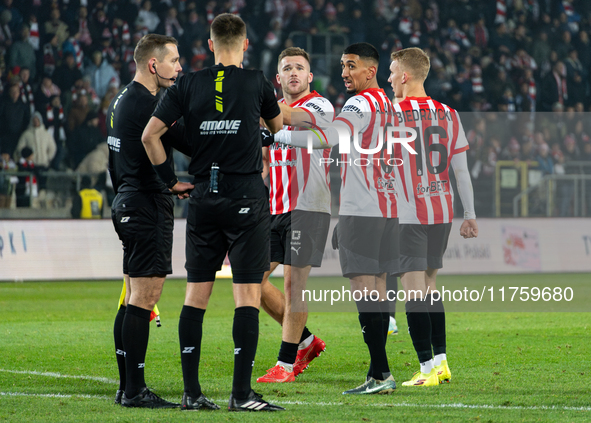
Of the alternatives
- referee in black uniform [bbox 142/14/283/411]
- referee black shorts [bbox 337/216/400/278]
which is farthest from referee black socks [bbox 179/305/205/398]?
referee black shorts [bbox 337/216/400/278]

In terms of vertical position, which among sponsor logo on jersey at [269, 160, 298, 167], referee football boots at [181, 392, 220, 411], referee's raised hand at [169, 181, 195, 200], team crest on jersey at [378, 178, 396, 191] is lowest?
referee football boots at [181, 392, 220, 411]

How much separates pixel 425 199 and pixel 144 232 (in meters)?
2.00

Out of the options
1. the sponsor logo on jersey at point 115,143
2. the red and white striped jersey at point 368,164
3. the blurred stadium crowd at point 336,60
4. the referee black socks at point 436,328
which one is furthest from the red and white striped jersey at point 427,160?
the blurred stadium crowd at point 336,60

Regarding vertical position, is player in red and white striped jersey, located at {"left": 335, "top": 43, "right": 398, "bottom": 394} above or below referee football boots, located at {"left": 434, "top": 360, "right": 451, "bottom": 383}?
above

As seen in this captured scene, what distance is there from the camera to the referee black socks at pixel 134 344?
430cm

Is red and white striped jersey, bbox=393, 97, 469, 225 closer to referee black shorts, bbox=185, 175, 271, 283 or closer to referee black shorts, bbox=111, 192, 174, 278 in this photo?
referee black shorts, bbox=185, 175, 271, 283

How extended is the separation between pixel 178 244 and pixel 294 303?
8.52 meters

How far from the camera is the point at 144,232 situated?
439 centimetres

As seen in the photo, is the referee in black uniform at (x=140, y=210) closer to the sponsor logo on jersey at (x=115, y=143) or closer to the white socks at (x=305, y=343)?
the sponsor logo on jersey at (x=115, y=143)

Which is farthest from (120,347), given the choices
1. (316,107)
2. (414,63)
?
(414,63)

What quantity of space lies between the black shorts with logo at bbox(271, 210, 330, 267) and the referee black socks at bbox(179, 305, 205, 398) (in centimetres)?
139

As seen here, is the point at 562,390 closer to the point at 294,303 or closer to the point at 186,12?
the point at 294,303

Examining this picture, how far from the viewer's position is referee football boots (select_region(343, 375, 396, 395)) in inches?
185

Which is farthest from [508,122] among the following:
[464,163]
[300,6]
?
[464,163]
